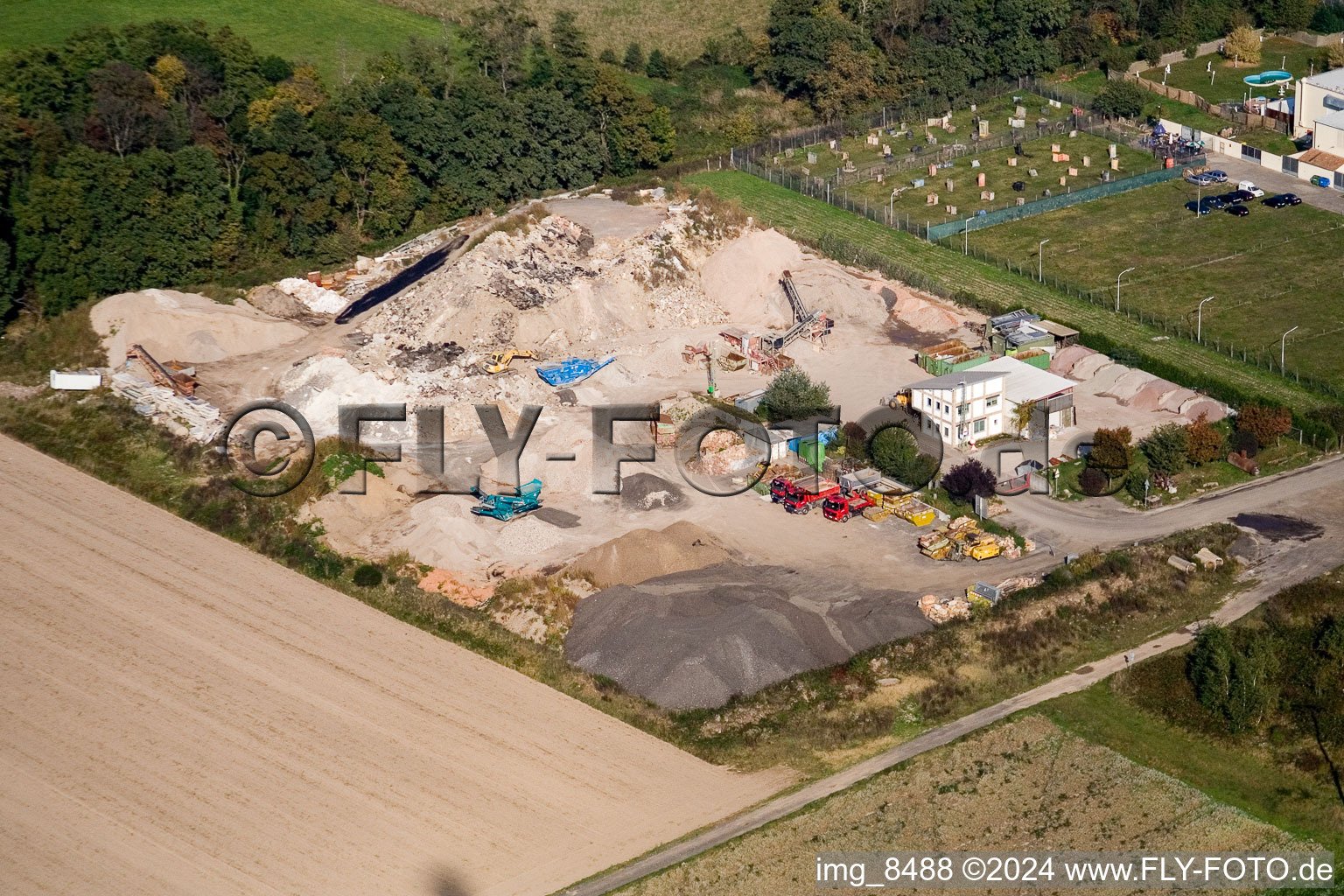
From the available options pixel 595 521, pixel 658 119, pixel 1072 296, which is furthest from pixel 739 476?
pixel 658 119

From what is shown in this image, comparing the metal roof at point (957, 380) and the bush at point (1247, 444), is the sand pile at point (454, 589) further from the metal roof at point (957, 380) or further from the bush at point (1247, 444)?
the bush at point (1247, 444)

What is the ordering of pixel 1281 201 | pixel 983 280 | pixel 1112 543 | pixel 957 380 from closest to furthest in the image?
pixel 1112 543 < pixel 957 380 < pixel 983 280 < pixel 1281 201

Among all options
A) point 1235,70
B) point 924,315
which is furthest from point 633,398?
point 1235,70

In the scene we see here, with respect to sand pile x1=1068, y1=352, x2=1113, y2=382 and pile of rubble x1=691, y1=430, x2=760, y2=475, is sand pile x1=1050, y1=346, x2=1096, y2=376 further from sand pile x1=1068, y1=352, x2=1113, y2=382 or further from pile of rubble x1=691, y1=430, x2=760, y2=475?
pile of rubble x1=691, y1=430, x2=760, y2=475

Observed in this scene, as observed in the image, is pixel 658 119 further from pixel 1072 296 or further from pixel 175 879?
pixel 175 879

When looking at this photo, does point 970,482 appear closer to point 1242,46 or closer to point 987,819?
point 987,819
